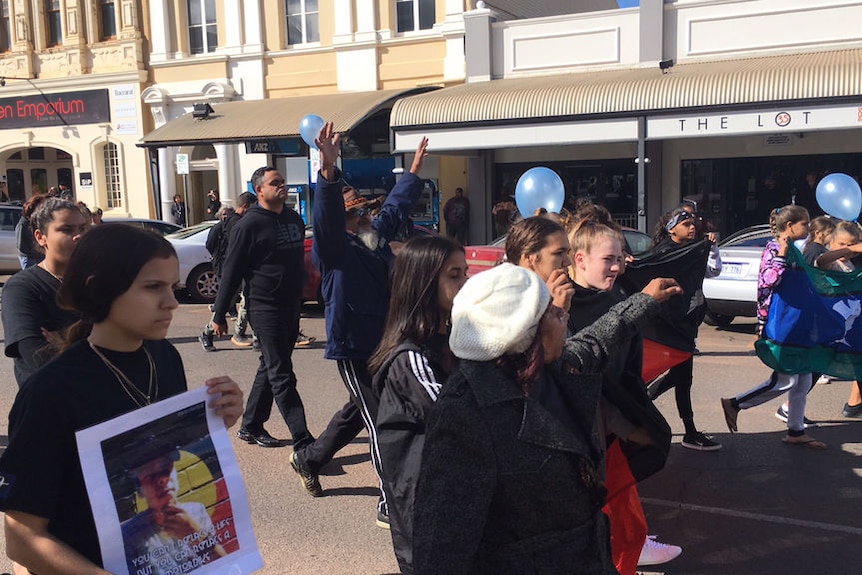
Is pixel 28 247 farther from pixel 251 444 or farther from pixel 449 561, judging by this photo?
pixel 449 561

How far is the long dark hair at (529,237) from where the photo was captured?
130 inches

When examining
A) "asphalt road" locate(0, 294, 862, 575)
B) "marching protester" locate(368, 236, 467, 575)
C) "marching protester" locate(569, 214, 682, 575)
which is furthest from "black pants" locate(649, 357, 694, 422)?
"marching protester" locate(368, 236, 467, 575)

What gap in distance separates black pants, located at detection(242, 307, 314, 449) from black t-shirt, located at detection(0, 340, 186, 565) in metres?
3.39

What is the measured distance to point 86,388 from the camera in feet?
6.27

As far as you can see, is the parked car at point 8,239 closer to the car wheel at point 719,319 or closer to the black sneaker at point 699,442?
the car wheel at point 719,319

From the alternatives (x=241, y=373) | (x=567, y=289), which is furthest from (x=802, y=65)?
(x=567, y=289)

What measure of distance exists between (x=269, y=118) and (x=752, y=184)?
10.9 meters

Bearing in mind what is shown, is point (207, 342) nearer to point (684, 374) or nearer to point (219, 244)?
point (219, 244)

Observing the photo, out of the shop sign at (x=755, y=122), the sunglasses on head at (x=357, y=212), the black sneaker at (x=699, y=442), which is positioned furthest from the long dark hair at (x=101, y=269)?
the shop sign at (x=755, y=122)

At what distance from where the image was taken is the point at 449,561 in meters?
1.87

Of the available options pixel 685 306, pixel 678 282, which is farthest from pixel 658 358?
Answer: pixel 678 282

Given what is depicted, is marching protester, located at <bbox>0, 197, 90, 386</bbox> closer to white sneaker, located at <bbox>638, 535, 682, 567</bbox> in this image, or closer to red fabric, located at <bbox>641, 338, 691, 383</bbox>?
white sneaker, located at <bbox>638, 535, 682, 567</bbox>

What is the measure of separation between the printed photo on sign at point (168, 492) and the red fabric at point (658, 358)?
11.2 ft

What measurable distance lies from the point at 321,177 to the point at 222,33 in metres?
20.1
